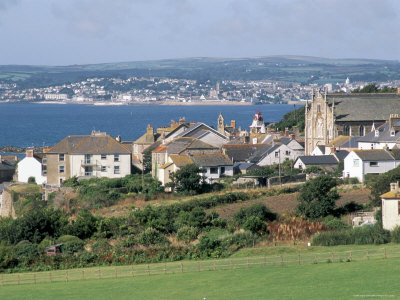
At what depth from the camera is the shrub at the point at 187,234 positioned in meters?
37.1

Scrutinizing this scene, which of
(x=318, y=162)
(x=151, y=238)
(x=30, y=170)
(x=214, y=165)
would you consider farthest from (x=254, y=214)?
(x=30, y=170)

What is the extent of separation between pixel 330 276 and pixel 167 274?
5.89m

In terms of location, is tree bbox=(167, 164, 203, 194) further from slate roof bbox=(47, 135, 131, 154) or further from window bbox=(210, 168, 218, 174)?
slate roof bbox=(47, 135, 131, 154)

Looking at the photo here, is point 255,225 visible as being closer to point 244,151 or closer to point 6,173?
point 244,151

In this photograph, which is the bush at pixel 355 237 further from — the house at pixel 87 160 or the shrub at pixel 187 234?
the house at pixel 87 160

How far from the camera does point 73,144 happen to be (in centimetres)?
5847

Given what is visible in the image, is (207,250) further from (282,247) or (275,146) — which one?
(275,146)

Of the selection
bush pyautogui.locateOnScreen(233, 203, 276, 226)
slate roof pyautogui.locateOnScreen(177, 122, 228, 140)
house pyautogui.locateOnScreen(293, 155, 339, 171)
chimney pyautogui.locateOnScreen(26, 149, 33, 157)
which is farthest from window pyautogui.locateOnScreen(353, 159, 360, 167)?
chimney pyautogui.locateOnScreen(26, 149, 33, 157)

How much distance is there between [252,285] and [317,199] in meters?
13.8

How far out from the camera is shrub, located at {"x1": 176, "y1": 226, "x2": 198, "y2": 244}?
37094mm

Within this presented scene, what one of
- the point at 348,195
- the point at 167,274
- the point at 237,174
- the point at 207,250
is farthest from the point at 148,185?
the point at 167,274

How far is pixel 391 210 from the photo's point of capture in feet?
116

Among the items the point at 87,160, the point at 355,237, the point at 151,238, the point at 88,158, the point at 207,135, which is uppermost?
the point at 207,135

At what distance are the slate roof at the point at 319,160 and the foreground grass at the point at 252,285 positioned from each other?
85.4 ft
